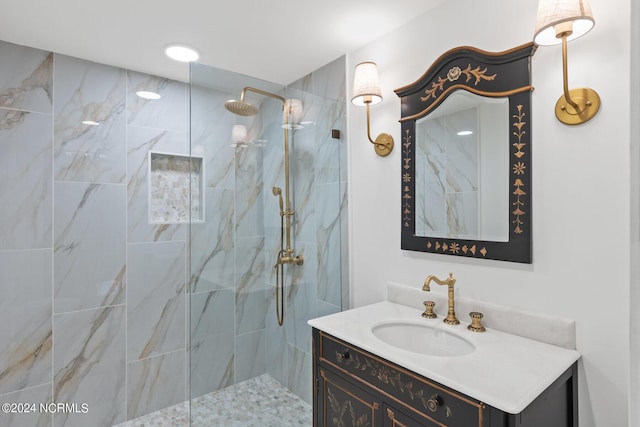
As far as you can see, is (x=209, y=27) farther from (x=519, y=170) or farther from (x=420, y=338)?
(x=420, y=338)

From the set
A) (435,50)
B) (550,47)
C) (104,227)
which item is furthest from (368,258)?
(104,227)

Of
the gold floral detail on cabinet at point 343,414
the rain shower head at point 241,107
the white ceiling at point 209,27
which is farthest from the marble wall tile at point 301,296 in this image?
the white ceiling at point 209,27

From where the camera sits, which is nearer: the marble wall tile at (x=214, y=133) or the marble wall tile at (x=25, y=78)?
the marble wall tile at (x=214, y=133)

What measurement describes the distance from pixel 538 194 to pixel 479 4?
893 mm

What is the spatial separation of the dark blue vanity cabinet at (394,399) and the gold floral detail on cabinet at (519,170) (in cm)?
57

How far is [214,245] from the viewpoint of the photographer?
70.5 inches

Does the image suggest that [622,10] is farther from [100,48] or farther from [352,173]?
[100,48]

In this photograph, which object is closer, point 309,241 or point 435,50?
point 435,50

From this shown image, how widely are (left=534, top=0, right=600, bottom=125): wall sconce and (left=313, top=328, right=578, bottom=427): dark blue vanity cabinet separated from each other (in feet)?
3.05

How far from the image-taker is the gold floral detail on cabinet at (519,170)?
57.1 inches

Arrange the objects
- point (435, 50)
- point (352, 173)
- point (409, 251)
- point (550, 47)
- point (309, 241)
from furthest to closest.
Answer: point (352, 173), point (309, 241), point (409, 251), point (435, 50), point (550, 47)

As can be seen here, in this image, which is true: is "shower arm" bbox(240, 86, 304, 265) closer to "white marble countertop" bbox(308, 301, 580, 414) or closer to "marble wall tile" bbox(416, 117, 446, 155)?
"white marble countertop" bbox(308, 301, 580, 414)

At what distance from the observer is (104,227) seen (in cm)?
238

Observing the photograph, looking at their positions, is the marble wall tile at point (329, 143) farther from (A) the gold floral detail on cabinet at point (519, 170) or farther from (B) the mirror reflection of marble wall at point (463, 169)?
(A) the gold floral detail on cabinet at point (519, 170)
